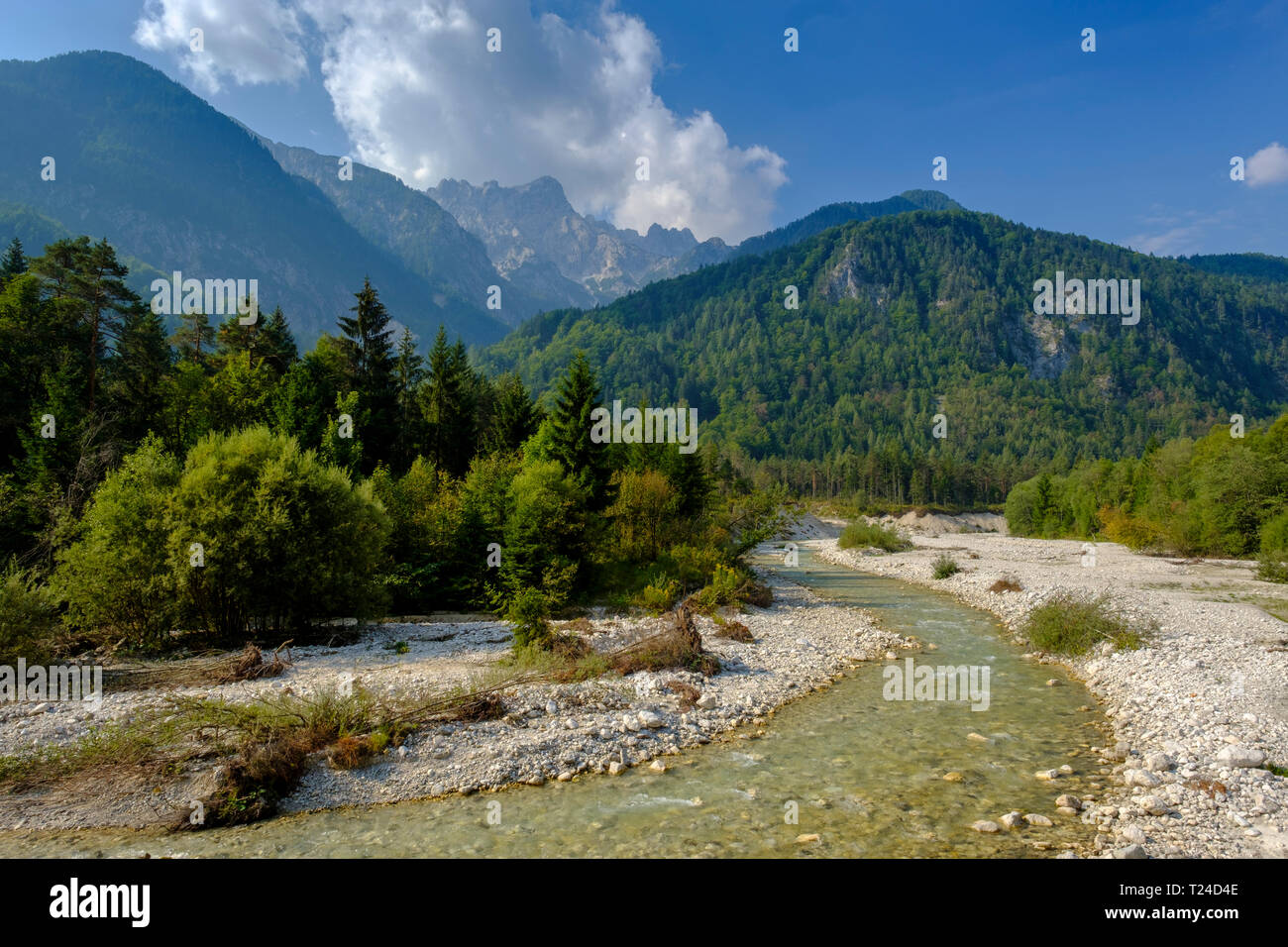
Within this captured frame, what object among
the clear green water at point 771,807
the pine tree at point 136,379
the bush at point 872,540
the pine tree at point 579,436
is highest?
the pine tree at point 136,379

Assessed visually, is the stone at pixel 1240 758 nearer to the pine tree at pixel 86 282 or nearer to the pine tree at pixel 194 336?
the pine tree at pixel 86 282

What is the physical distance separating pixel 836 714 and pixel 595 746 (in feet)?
19.2

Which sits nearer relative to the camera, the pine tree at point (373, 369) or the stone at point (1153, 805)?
the stone at point (1153, 805)

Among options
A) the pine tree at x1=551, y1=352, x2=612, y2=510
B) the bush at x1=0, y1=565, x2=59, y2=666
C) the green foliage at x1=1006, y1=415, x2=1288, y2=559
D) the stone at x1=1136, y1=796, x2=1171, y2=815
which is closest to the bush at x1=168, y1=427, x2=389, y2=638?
the bush at x1=0, y1=565, x2=59, y2=666

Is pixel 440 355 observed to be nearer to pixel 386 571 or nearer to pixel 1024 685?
pixel 386 571

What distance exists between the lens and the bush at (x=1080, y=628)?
1848cm

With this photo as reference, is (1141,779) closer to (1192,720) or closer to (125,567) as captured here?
(1192,720)

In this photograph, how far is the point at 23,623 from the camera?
536 inches

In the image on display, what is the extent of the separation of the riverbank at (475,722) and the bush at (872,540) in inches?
1614

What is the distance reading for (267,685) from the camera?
14000 millimetres

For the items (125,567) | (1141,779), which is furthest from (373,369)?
(1141,779)

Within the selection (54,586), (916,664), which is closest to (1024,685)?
(916,664)

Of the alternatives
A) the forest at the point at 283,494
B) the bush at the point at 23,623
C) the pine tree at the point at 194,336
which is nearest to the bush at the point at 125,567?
the forest at the point at 283,494

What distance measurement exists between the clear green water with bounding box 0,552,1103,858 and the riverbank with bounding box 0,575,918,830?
43 cm
